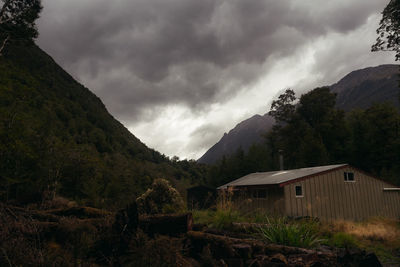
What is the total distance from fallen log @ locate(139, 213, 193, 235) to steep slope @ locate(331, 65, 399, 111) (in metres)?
115

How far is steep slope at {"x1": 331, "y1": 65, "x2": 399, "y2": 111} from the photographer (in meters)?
112

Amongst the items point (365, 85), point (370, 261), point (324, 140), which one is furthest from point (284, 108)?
point (365, 85)

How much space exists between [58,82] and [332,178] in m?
59.9

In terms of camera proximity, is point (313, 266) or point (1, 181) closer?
point (313, 266)

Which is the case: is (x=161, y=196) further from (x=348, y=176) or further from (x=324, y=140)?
(x=324, y=140)

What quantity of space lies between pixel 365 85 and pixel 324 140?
122 meters

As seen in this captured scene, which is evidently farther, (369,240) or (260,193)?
(260,193)

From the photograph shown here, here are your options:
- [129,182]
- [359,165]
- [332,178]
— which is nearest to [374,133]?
[359,165]

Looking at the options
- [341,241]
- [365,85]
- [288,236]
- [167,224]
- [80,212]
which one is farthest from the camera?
[365,85]

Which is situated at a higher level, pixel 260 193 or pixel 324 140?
pixel 324 140

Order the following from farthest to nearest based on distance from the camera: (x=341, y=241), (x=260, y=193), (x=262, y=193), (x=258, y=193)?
(x=258, y=193)
(x=260, y=193)
(x=262, y=193)
(x=341, y=241)

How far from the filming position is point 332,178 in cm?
1848

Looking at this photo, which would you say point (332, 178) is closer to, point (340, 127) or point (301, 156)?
point (301, 156)

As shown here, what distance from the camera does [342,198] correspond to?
18.5 meters
